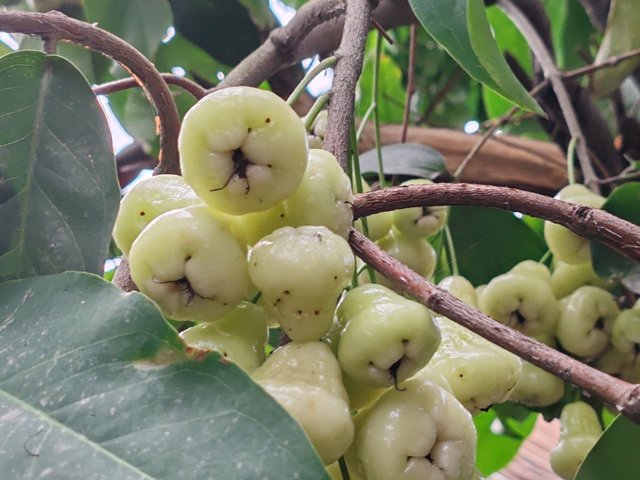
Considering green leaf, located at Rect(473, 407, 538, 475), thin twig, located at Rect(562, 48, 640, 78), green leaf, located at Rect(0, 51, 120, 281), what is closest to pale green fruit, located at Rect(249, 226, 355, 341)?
green leaf, located at Rect(0, 51, 120, 281)

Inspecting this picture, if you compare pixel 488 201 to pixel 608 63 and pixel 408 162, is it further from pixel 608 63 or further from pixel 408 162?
pixel 608 63

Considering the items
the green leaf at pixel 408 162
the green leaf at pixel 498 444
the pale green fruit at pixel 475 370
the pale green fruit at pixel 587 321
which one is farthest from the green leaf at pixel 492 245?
the pale green fruit at pixel 475 370

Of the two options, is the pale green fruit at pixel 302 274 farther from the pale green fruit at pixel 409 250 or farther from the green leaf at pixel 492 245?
the green leaf at pixel 492 245

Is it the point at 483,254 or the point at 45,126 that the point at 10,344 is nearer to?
the point at 45,126

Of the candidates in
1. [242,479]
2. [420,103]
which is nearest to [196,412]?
[242,479]

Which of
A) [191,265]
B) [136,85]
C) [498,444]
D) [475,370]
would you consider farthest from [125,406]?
[498,444]

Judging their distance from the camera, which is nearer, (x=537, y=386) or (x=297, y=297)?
(x=297, y=297)

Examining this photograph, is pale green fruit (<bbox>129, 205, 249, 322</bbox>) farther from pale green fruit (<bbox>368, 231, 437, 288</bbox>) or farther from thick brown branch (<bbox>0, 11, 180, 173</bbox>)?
pale green fruit (<bbox>368, 231, 437, 288</bbox>)

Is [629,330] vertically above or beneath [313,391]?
beneath
